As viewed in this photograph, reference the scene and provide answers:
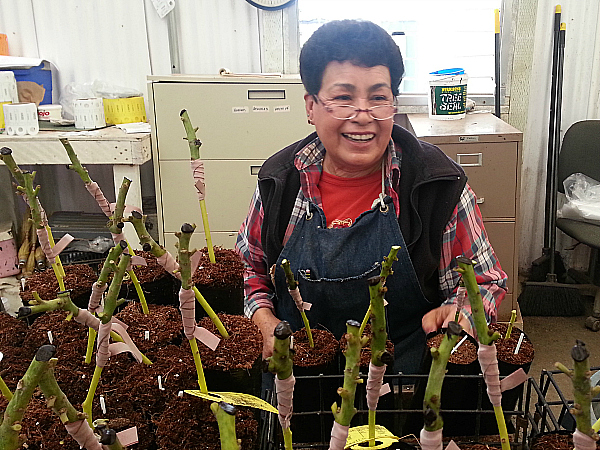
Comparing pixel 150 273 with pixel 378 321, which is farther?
pixel 150 273

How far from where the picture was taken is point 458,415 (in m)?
0.92

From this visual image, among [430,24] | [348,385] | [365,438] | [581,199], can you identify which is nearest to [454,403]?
[365,438]

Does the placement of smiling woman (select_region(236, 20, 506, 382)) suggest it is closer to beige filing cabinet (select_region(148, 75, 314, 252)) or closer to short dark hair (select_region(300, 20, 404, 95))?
short dark hair (select_region(300, 20, 404, 95))

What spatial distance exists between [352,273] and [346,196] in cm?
21

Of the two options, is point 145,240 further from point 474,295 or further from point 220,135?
point 220,135

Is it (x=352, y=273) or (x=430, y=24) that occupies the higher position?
(x=430, y=24)

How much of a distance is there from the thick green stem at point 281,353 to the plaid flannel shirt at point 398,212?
0.89 meters

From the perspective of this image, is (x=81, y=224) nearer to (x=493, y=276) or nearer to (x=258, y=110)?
(x=258, y=110)

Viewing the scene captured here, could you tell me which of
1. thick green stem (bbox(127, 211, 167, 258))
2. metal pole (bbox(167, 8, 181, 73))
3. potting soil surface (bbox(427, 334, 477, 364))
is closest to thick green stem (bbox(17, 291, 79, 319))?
thick green stem (bbox(127, 211, 167, 258))

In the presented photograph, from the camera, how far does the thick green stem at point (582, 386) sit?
402mm

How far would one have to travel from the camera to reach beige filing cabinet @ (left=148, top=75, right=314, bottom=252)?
2363 millimetres

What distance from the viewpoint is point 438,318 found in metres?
1.27

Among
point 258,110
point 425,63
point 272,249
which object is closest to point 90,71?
point 258,110

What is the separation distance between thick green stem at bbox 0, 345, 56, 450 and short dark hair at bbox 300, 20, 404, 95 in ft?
3.40
